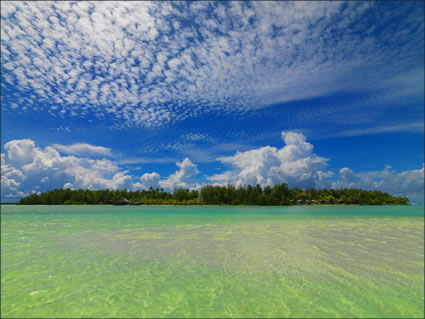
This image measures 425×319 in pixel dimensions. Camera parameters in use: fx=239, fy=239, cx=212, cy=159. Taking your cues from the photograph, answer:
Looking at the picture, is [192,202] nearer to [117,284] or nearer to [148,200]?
[148,200]

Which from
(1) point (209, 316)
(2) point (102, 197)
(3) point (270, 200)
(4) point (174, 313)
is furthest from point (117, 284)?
(2) point (102, 197)

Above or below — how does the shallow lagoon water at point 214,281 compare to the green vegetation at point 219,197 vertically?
below

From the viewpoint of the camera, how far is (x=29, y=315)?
5156 millimetres

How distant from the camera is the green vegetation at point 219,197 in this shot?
136875 millimetres

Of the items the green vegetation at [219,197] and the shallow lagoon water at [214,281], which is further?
the green vegetation at [219,197]

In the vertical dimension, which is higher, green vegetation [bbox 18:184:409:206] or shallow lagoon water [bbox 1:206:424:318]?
green vegetation [bbox 18:184:409:206]

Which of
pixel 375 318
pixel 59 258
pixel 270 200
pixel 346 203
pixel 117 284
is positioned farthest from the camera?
pixel 346 203

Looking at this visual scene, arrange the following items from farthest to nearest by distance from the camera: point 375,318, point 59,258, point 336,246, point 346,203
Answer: point 346,203
point 336,246
point 59,258
point 375,318

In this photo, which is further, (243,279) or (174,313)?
(243,279)

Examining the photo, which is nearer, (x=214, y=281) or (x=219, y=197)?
(x=214, y=281)

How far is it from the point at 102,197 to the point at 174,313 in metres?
164

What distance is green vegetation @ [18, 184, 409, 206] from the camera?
449ft

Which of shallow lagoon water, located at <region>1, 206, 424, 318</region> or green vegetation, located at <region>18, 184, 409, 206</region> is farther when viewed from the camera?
green vegetation, located at <region>18, 184, 409, 206</region>

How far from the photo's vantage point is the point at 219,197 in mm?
137000
